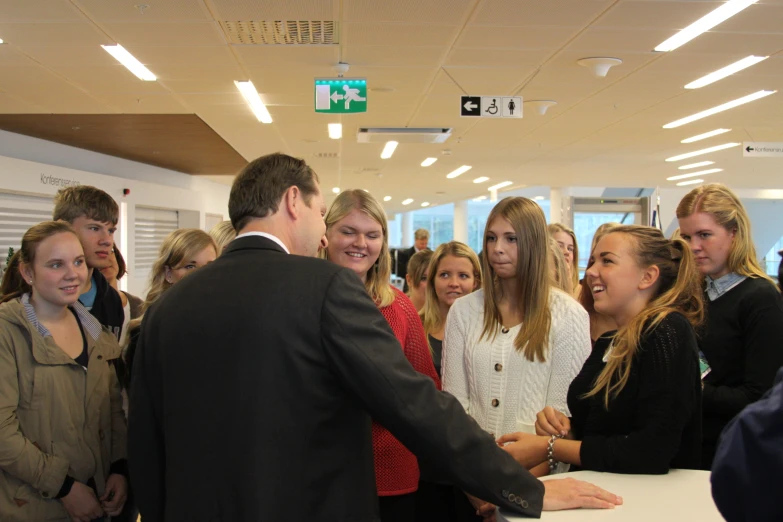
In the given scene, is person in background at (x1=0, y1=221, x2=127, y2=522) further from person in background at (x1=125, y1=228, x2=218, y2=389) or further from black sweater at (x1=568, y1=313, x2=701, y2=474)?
black sweater at (x1=568, y1=313, x2=701, y2=474)

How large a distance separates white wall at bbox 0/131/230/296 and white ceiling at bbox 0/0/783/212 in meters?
0.88

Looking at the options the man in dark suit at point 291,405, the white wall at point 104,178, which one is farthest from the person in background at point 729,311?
the white wall at point 104,178

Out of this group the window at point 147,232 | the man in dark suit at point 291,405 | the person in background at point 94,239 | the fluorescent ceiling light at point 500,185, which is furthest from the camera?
the fluorescent ceiling light at point 500,185

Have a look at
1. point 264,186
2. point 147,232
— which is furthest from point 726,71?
point 147,232

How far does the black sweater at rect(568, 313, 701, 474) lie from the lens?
5.29 feet

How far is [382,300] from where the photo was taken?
7.70 feet

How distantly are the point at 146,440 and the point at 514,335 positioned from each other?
135 cm

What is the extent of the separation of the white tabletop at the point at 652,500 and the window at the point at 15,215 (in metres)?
7.98

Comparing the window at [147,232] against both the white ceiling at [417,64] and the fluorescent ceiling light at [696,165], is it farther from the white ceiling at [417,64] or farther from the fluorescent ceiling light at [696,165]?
the fluorescent ceiling light at [696,165]

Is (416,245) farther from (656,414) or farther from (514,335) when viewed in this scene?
(656,414)

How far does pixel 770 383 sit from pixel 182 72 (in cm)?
608

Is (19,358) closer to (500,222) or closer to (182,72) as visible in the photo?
(500,222)

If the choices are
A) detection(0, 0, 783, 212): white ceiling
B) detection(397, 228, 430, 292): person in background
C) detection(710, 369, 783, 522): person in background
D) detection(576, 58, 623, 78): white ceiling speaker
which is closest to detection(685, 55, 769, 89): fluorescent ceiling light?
detection(0, 0, 783, 212): white ceiling

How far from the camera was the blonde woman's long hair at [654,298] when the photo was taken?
173 cm
